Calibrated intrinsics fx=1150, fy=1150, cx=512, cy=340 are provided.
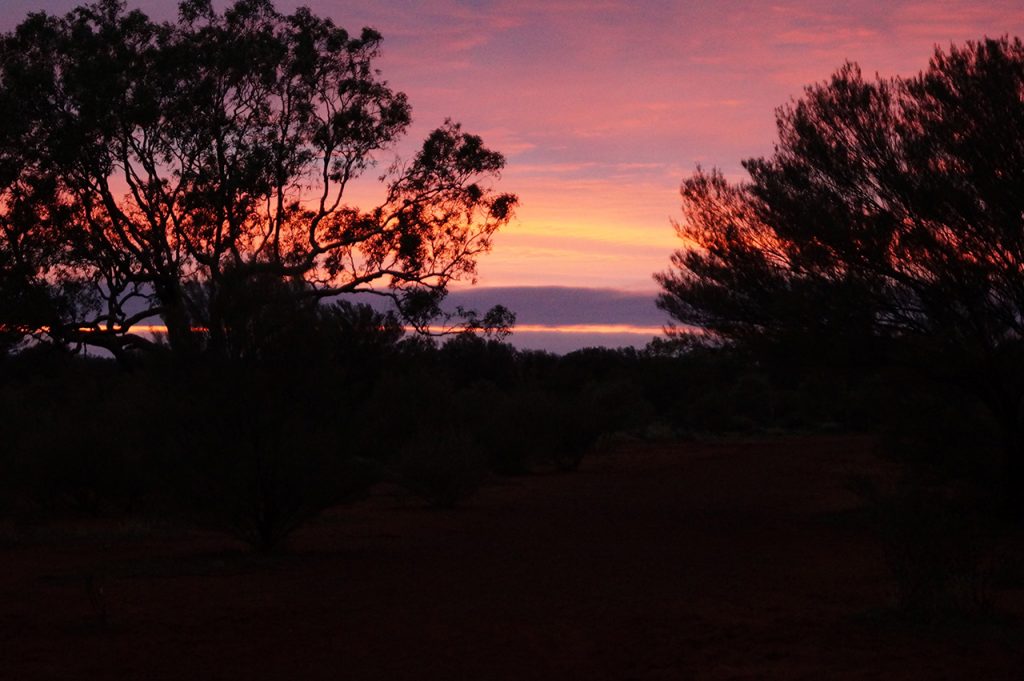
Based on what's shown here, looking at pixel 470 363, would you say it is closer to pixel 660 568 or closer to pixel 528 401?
pixel 528 401

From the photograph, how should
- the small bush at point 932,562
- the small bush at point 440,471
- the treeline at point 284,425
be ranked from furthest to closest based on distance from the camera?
the small bush at point 440,471 < the treeline at point 284,425 < the small bush at point 932,562

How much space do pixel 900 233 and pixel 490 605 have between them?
31.7 ft

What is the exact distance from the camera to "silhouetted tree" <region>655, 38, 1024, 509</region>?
16484 mm

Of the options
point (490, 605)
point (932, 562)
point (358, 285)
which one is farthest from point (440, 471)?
point (932, 562)

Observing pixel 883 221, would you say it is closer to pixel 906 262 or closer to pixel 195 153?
pixel 906 262

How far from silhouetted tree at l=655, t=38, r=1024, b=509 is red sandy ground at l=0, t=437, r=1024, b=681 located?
3275 millimetres

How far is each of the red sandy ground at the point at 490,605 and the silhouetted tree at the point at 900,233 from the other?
328cm

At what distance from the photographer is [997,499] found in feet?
61.3

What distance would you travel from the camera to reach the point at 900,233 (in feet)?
57.3

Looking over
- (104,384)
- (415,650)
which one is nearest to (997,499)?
(415,650)

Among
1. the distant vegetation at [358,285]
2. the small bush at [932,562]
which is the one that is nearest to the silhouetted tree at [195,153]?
the distant vegetation at [358,285]

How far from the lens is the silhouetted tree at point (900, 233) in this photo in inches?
649

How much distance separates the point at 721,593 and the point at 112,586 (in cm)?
663

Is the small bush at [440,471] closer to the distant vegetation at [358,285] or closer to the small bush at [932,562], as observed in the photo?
the distant vegetation at [358,285]
